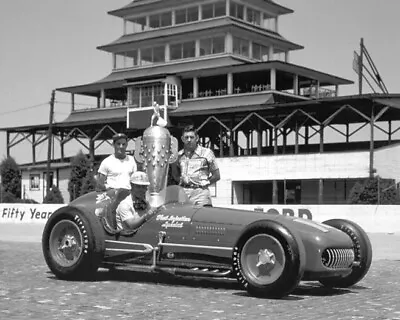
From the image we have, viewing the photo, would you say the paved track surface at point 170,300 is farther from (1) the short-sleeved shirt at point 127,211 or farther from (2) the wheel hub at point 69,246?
(1) the short-sleeved shirt at point 127,211

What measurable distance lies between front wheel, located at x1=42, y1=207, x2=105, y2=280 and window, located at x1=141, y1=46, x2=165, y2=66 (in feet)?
196

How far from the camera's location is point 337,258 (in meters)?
10.4

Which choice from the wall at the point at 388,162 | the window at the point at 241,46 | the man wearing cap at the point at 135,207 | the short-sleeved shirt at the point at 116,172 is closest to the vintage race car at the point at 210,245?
the man wearing cap at the point at 135,207

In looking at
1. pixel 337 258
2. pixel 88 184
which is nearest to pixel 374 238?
pixel 337 258

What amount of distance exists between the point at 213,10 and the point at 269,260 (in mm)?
59932

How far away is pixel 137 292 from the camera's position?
10234 millimetres

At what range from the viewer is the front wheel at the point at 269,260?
9.67 meters

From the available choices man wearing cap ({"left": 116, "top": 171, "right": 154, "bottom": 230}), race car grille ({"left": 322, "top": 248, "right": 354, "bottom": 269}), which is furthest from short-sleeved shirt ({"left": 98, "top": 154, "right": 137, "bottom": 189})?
race car grille ({"left": 322, "top": 248, "right": 354, "bottom": 269})

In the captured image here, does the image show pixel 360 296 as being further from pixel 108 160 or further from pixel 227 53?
pixel 227 53

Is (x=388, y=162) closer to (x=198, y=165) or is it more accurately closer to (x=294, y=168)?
(x=294, y=168)

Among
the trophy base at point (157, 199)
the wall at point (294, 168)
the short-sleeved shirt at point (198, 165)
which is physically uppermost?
the wall at point (294, 168)

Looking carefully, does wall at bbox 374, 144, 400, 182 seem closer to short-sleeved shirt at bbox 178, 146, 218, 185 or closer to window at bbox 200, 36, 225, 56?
window at bbox 200, 36, 225, 56

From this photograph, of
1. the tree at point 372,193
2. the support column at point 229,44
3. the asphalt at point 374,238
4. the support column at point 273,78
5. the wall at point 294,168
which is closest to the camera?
the asphalt at point 374,238

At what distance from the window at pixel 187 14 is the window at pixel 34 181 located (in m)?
17.3
